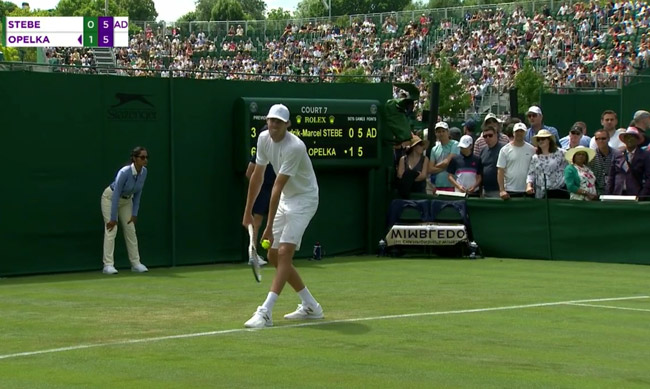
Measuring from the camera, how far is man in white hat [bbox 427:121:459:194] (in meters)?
20.8

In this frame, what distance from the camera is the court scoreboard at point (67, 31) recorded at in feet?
219

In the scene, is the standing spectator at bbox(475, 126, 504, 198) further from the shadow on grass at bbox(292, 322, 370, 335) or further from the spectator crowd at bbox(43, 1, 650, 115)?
the spectator crowd at bbox(43, 1, 650, 115)

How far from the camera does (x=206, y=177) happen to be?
19094 millimetres

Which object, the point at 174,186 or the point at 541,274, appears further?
the point at 174,186

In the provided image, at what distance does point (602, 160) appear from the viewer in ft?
62.9

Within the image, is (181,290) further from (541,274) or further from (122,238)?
(541,274)

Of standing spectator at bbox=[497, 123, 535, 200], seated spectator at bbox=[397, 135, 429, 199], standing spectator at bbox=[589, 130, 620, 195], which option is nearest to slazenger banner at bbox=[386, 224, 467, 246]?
standing spectator at bbox=[497, 123, 535, 200]

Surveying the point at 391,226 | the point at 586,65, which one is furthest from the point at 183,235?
the point at 586,65

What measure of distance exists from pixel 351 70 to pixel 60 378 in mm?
46726

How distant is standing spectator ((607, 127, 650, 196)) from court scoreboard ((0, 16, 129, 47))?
4946 cm

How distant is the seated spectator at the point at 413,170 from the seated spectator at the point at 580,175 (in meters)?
2.81

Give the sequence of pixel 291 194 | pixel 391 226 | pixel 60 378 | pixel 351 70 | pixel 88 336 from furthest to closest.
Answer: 1. pixel 351 70
2. pixel 391 226
3. pixel 291 194
4. pixel 88 336
5. pixel 60 378

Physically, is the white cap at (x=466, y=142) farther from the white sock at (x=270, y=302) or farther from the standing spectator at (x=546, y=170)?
the white sock at (x=270, y=302)

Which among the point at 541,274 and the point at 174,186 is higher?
the point at 174,186
